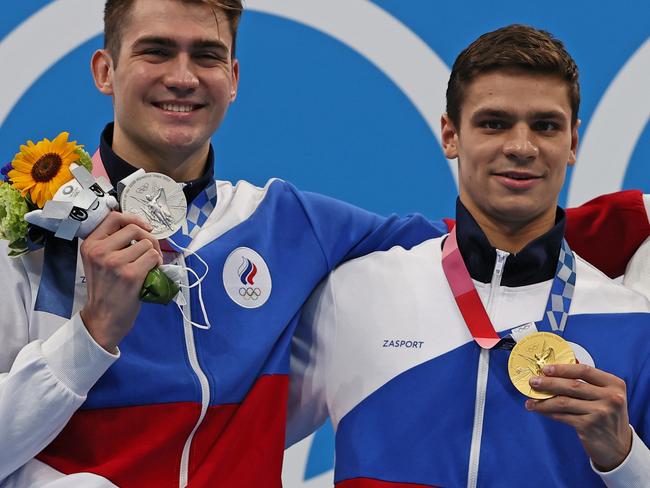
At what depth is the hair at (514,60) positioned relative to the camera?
7.79 ft

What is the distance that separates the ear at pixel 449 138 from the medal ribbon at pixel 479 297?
0.73ft

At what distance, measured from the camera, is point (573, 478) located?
221 centimetres

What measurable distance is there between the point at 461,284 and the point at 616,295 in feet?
1.00

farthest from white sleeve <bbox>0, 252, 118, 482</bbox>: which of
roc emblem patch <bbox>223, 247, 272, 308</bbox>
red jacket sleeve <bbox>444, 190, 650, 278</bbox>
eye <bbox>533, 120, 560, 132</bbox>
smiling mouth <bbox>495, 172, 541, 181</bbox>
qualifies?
red jacket sleeve <bbox>444, 190, 650, 278</bbox>

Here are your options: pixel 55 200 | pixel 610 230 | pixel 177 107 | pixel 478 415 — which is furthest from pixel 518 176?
pixel 55 200

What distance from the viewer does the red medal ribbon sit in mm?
2236

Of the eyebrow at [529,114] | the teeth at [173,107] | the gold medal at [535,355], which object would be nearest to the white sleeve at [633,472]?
the gold medal at [535,355]

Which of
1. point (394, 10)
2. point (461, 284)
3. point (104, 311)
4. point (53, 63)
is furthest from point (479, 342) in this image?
point (53, 63)

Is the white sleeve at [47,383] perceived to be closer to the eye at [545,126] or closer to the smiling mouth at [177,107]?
the smiling mouth at [177,107]

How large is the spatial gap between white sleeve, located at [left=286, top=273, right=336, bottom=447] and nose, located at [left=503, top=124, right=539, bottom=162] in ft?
1.48

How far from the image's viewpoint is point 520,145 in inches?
90.0

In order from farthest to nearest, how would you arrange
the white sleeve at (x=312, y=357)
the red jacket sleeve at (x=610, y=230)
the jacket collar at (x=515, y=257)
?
the red jacket sleeve at (x=610, y=230) → the white sleeve at (x=312, y=357) → the jacket collar at (x=515, y=257)

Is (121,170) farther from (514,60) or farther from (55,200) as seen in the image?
(514,60)

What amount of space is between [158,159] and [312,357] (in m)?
0.52
